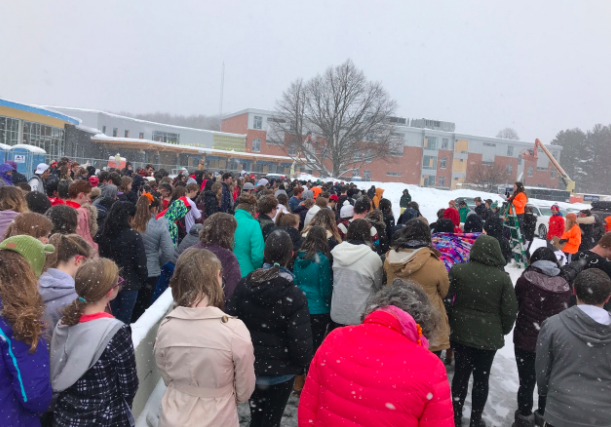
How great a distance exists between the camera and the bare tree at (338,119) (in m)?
56.4

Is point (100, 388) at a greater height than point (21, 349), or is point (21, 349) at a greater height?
point (21, 349)

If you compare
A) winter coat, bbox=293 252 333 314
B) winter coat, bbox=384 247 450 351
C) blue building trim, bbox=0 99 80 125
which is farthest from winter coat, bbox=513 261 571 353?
blue building trim, bbox=0 99 80 125

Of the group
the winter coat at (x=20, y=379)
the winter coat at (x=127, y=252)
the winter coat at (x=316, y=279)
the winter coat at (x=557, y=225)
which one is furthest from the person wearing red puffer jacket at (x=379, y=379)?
the winter coat at (x=557, y=225)

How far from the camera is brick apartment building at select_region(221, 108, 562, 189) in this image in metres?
72.3

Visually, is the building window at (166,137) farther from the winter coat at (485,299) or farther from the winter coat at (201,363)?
the winter coat at (201,363)

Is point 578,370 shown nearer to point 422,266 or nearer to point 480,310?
point 480,310

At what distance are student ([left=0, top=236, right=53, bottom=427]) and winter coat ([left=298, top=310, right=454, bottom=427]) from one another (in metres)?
1.41

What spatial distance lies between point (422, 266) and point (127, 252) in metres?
3.14

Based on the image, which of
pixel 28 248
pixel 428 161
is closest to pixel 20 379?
pixel 28 248

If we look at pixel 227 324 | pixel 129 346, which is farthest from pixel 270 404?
pixel 129 346

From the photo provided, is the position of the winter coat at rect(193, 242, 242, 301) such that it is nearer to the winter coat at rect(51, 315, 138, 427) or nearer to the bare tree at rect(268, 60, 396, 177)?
the winter coat at rect(51, 315, 138, 427)

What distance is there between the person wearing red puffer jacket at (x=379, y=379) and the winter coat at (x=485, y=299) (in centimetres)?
216

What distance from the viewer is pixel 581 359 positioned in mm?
3141

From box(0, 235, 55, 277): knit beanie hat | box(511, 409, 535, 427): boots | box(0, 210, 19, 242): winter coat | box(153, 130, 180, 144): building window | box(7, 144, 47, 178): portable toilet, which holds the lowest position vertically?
box(511, 409, 535, 427): boots
